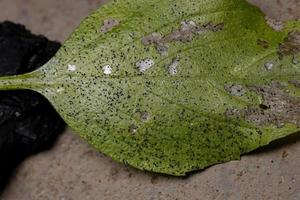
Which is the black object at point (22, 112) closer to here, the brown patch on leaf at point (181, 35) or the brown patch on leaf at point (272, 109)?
the brown patch on leaf at point (181, 35)

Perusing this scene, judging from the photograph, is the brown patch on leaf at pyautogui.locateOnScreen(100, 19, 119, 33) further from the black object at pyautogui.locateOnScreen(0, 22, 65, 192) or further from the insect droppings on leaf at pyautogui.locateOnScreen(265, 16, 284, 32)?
the insect droppings on leaf at pyautogui.locateOnScreen(265, 16, 284, 32)

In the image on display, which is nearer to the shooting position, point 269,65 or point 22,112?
point 269,65

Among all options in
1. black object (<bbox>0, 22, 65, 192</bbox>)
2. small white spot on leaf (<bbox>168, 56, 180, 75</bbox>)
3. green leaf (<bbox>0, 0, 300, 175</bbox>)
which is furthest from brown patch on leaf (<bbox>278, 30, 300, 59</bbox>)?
black object (<bbox>0, 22, 65, 192</bbox>)

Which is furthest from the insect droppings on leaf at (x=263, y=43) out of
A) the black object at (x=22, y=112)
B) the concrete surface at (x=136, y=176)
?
the black object at (x=22, y=112)

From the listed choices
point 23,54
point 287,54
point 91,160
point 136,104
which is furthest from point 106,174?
point 287,54

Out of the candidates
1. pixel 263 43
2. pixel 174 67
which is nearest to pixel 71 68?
pixel 174 67

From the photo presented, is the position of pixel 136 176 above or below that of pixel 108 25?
below

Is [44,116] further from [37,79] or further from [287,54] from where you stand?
[287,54]

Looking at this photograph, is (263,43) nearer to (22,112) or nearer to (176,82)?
(176,82)
